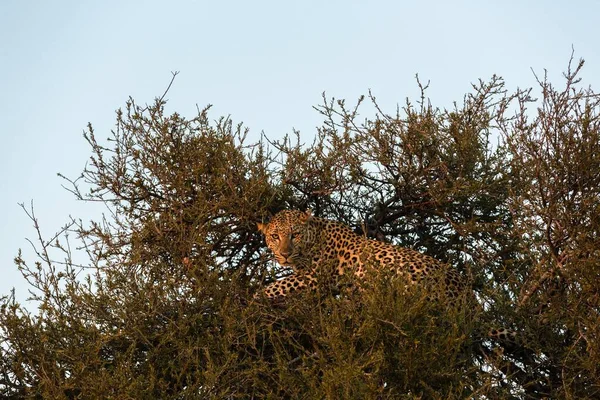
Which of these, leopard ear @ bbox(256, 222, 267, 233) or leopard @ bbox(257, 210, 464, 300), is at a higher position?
leopard ear @ bbox(256, 222, 267, 233)

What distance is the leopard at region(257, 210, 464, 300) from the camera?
10219 mm

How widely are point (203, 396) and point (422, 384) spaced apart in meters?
1.88

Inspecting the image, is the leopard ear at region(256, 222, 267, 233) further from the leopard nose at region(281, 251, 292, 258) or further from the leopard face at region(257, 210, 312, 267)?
the leopard nose at region(281, 251, 292, 258)

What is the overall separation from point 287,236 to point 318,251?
0.72 meters

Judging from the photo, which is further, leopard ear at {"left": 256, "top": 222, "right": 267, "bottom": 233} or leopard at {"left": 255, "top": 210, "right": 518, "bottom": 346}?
leopard ear at {"left": 256, "top": 222, "right": 267, "bottom": 233}

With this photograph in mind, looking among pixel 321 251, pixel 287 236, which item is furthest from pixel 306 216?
pixel 321 251

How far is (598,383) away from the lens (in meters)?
8.39

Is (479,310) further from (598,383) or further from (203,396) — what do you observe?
(203,396)

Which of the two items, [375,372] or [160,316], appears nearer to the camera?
[375,372]

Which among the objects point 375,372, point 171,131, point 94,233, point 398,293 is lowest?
point 375,372

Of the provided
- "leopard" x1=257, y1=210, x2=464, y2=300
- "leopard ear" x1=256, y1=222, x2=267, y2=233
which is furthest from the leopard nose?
"leopard ear" x1=256, y1=222, x2=267, y2=233

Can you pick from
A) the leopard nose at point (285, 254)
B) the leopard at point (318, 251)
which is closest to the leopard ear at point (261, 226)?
A: the leopard at point (318, 251)

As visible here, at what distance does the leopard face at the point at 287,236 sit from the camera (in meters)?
10.9

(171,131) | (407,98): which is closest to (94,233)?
(171,131)
